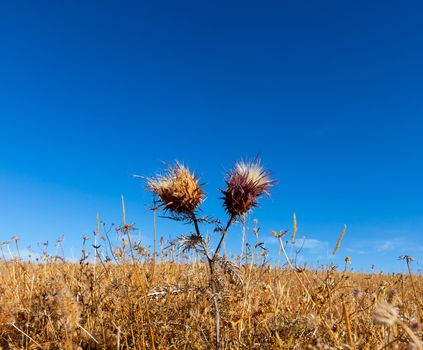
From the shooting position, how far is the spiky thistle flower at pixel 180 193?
3352 mm

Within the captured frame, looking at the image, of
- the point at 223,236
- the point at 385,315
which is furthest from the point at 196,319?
the point at 385,315

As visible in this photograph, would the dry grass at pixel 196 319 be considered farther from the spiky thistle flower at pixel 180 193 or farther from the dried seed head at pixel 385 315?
the dried seed head at pixel 385 315

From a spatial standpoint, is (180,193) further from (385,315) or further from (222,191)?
(385,315)

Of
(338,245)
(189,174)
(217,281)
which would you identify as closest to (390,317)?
(338,245)

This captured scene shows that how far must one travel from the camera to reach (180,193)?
3.34 m

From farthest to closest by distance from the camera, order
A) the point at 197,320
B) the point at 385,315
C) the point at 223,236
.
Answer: the point at 197,320
the point at 223,236
the point at 385,315

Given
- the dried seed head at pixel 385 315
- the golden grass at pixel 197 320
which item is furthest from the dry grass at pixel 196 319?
the dried seed head at pixel 385 315

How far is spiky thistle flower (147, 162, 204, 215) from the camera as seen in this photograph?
3352 millimetres

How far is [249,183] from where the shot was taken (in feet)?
11.1

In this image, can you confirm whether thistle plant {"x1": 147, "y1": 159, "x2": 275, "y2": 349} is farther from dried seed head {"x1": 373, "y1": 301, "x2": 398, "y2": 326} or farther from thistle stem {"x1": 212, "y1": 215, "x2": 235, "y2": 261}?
dried seed head {"x1": 373, "y1": 301, "x2": 398, "y2": 326}

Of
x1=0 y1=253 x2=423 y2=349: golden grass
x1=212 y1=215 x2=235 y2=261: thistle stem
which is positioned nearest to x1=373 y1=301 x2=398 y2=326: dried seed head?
x1=0 y1=253 x2=423 y2=349: golden grass

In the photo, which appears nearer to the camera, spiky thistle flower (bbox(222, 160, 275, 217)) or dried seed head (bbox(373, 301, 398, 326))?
dried seed head (bbox(373, 301, 398, 326))

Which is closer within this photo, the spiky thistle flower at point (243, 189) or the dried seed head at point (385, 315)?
the dried seed head at point (385, 315)

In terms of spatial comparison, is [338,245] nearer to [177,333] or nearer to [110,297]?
[177,333]
